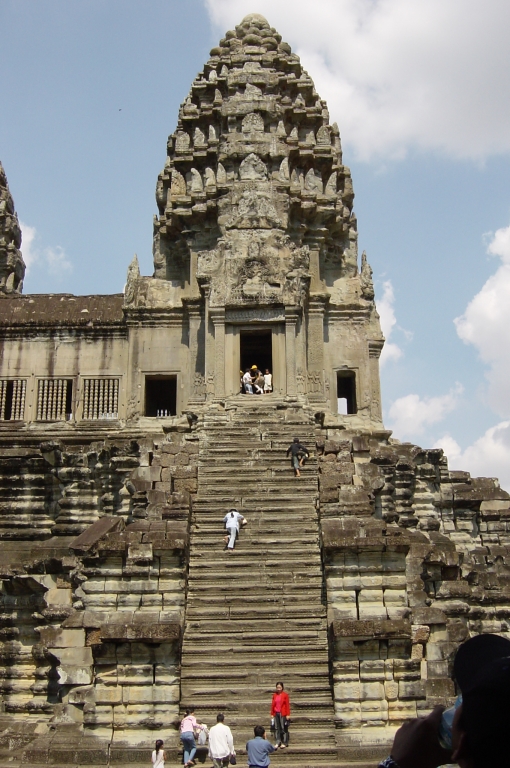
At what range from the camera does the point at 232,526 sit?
12781mm

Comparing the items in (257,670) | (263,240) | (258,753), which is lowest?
(258,753)

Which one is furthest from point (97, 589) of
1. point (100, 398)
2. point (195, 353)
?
point (100, 398)

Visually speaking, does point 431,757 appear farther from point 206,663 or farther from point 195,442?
point 195,442

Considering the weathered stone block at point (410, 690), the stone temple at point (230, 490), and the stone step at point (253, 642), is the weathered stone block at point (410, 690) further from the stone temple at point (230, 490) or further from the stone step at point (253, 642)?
the stone step at point (253, 642)

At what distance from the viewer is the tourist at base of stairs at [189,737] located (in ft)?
29.9

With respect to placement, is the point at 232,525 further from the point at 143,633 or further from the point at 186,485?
the point at 143,633

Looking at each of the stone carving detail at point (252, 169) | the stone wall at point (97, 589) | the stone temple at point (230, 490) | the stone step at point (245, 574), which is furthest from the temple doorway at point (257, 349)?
the stone step at point (245, 574)

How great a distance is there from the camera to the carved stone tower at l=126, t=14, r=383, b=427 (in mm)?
18719

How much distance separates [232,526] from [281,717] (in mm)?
3793

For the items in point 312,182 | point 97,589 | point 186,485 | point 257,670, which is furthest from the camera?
point 312,182

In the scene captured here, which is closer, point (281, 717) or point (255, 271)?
point (281, 717)

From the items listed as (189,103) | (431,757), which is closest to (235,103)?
(189,103)

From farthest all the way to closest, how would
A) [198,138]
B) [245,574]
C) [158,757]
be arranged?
[198,138], [245,574], [158,757]

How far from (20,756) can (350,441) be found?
26.8 ft
